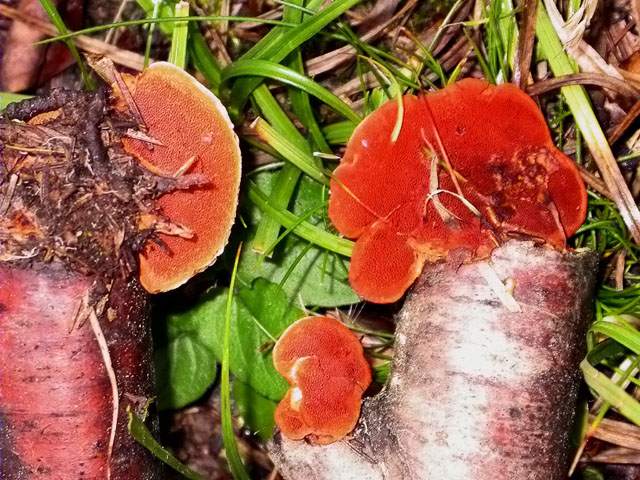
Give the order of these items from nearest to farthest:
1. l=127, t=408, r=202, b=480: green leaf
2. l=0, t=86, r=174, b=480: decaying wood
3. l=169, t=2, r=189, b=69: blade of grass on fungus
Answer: l=0, t=86, r=174, b=480: decaying wood → l=127, t=408, r=202, b=480: green leaf → l=169, t=2, r=189, b=69: blade of grass on fungus

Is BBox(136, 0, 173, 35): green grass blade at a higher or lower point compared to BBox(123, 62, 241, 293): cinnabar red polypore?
higher

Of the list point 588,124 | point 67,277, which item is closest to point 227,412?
point 67,277

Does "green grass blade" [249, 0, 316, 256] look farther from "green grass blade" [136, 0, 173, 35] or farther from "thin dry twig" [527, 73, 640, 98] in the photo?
"thin dry twig" [527, 73, 640, 98]

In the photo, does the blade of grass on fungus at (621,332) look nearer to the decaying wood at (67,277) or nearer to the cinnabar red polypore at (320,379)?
the cinnabar red polypore at (320,379)

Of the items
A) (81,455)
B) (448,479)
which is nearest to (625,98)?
(448,479)

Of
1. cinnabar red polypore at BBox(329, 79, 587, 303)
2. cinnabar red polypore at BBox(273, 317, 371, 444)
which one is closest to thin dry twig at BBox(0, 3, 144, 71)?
cinnabar red polypore at BBox(329, 79, 587, 303)

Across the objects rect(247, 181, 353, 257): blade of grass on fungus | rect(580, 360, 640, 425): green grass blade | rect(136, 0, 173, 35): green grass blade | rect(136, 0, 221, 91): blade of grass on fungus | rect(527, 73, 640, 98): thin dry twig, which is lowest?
rect(580, 360, 640, 425): green grass blade

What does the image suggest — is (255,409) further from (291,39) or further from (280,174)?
(291,39)

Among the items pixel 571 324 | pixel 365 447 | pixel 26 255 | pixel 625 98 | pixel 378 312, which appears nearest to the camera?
pixel 26 255

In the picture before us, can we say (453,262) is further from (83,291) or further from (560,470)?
(83,291)
